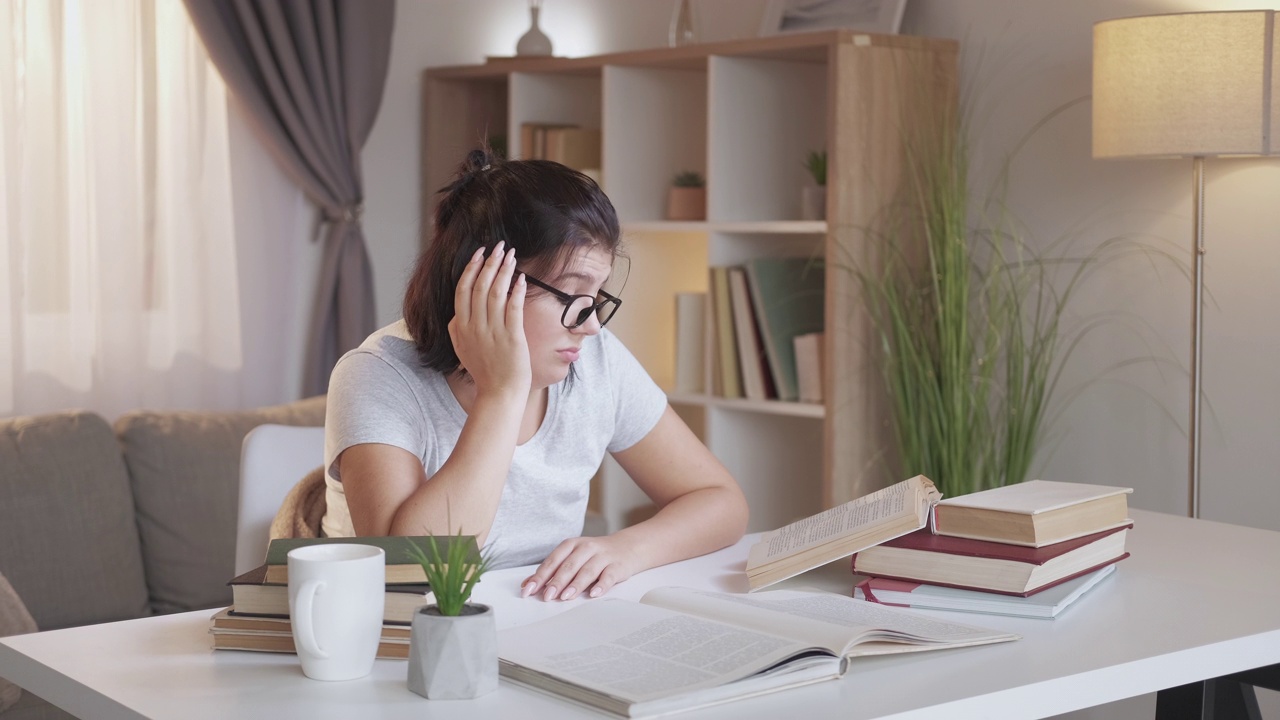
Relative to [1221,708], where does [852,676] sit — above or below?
above

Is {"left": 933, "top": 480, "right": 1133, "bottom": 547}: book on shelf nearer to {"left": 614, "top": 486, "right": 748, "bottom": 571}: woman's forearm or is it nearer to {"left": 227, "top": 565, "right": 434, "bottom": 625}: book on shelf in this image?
{"left": 614, "top": 486, "right": 748, "bottom": 571}: woman's forearm

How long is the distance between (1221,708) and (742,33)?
2585 millimetres

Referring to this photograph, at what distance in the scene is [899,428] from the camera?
296 cm

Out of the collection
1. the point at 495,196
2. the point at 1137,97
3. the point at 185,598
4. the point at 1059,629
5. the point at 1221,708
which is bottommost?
the point at 185,598

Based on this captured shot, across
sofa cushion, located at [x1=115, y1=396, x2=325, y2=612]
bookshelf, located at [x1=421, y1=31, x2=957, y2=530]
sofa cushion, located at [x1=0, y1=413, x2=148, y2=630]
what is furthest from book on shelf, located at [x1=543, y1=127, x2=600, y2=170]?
sofa cushion, located at [x1=0, y1=413, x2=148, y2=630]

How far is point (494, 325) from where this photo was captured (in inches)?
59.9

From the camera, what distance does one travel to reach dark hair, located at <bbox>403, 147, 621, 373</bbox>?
1.64 metres

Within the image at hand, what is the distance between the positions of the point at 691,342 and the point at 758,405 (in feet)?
1.09

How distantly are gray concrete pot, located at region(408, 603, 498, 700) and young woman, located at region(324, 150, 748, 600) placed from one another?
0.36 meters

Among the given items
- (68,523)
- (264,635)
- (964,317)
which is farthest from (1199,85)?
(68,523)

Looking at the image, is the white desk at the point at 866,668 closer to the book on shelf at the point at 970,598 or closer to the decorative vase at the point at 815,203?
the book on shelf at the point at 970,598

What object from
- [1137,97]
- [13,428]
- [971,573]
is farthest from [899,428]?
[13,428]

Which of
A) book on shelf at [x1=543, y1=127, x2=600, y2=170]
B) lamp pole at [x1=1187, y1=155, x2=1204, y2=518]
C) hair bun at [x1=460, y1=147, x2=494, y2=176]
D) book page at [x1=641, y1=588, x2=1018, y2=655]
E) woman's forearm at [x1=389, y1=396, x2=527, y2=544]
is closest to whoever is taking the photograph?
book page at [x1=641, y1=588, x2=1018, y2=655]

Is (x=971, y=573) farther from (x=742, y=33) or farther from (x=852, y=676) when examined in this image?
(x=742, y=33)
